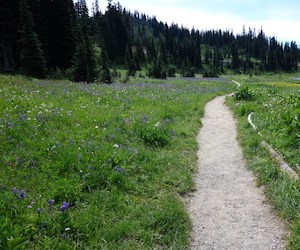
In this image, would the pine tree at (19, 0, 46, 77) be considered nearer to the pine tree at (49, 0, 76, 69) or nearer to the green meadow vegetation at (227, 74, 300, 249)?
the pine tree at (49, 0, 76, 69)

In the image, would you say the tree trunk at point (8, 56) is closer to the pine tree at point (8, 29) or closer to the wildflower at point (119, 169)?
the pine tree at point (8, 29)

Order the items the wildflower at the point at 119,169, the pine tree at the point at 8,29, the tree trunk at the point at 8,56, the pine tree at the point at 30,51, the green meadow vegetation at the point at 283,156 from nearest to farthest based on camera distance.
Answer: the green meadow vegetation at the point at 283,156 → the wildflower at the point at 119,169 → the pine tree at the point at 30,51 → the pine tree at the point at 8,29 → the tree trunk at the point at 8,56

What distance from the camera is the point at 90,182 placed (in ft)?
19.8

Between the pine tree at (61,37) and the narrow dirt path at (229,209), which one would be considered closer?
the narrow dirt path at (229,209)

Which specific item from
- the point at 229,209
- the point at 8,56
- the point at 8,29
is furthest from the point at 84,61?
the point at 229,209

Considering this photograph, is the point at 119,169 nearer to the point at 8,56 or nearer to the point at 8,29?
the point at 8,29

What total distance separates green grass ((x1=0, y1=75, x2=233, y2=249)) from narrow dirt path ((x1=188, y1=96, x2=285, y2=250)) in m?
0.36

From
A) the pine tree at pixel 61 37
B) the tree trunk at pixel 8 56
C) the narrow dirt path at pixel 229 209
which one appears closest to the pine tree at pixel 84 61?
the pine tree at pixel 61 37

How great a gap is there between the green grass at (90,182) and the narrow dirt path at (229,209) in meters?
0.36

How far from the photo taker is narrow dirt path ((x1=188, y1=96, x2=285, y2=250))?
5129 millimetres

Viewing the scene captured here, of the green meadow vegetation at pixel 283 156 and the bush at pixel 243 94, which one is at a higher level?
the bush at pixel 243 94

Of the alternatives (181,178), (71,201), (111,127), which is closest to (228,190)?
(181,178)

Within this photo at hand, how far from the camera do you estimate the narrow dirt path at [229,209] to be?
513 centimetres

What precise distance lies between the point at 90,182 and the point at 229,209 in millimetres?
3133
